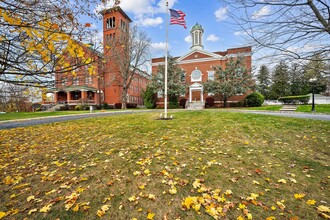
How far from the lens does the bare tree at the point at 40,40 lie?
254 centimetres

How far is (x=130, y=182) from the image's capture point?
10.2 feet

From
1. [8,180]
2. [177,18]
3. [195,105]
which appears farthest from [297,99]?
[8,180]

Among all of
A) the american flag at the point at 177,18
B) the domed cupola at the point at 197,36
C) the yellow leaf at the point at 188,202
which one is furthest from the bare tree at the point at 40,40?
the domed cupola at the point at 197,36

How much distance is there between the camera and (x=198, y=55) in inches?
1184

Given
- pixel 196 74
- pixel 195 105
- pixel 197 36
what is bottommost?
pixel 195 105

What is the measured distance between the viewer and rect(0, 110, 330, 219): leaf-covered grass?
97.3 inches

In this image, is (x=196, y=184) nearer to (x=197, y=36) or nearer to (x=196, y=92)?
(x=196, y=92)

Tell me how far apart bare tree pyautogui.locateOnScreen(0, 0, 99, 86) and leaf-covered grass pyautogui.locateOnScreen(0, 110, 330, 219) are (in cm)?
192

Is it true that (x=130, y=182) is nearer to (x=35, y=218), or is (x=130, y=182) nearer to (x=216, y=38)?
(x=35, y=218)

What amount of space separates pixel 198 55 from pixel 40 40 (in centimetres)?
2959

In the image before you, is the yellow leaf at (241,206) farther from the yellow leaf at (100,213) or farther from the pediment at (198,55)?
the pediment at (198,55)

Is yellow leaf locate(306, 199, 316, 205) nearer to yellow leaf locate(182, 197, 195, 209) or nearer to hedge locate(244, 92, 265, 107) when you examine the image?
yellow leaf locate(182, 197, 195, 209)

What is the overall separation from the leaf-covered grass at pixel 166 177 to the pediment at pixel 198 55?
26.0 m

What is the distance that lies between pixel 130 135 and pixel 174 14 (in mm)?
7019
